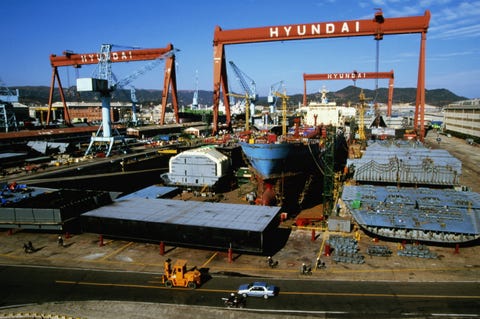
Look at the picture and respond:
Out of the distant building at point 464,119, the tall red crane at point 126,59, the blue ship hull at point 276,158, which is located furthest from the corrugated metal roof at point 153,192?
the distant building at point 464,119

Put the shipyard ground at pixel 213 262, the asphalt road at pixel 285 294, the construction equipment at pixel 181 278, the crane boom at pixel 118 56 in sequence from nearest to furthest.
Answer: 1. the asphalt road at pixel 285 294
2. the shipyard ground at pixel 213 262
3. the construction equipment at pixel 181 278
4. the crane boom at pixel 118 56

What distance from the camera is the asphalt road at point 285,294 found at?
1745 centimetres

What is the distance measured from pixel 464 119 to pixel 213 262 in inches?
4299

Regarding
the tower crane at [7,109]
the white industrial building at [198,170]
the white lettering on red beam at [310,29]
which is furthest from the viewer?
the tower crane at [7,109]

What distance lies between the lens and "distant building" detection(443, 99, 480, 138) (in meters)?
92.8

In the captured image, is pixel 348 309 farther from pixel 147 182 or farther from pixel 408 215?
pixel 147 182

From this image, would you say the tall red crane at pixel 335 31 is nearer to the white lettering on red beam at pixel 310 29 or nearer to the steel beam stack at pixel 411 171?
the white lettering on red beam at pixel 310 29

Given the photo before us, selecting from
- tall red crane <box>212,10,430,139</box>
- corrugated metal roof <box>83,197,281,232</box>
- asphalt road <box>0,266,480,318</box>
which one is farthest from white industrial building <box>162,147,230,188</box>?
asphalt road <box>0,266,480,318</box>

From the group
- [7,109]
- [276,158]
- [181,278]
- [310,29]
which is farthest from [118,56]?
[181,278]

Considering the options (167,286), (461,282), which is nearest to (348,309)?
(461,282)

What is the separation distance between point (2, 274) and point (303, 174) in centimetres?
3091

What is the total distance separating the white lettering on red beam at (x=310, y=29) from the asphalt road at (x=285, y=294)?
146 feet

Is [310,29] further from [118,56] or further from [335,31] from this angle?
[118,56]

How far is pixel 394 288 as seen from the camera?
64.0 feet
